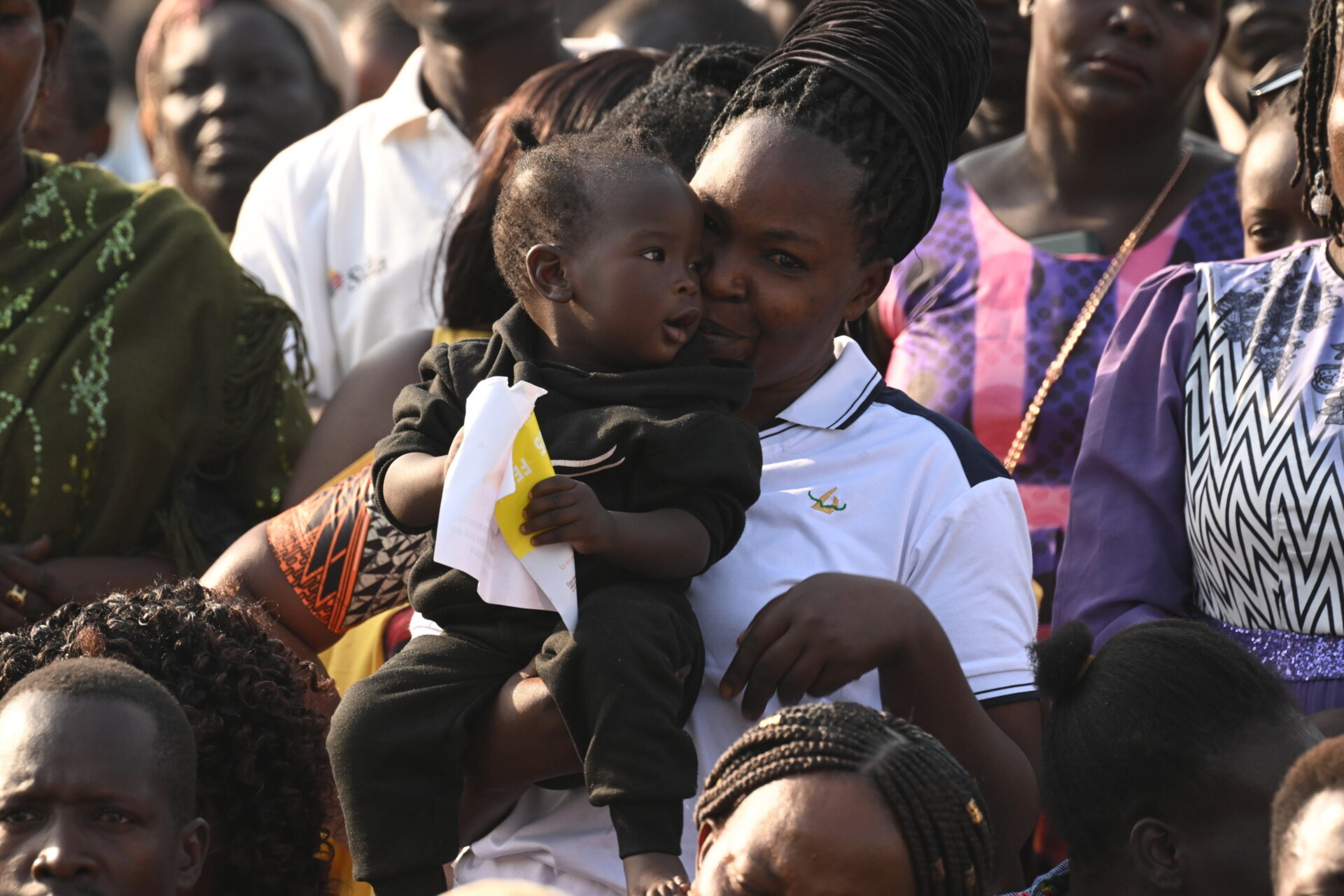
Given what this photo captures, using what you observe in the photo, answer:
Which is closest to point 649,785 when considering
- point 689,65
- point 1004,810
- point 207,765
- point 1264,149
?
point 1004,810

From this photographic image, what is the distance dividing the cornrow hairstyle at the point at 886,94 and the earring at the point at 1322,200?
72 cm

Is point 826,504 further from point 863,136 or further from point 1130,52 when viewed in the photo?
point 1130,52

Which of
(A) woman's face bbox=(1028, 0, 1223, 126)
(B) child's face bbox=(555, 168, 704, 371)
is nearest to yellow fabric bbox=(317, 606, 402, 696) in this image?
(B) child's face bbox=(555, 168, 704, 371)

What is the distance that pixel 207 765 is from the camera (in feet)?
9.20

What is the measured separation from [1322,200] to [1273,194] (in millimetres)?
607

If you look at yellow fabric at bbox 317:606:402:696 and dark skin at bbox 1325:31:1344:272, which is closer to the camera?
dark skin at bbox 1325:31:1344:272

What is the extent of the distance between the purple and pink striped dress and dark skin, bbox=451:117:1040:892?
1024mm

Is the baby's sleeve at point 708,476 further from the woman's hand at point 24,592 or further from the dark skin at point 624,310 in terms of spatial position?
the woman's hand at point 24,592

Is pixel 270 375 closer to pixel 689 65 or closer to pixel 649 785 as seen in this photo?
pixel 689 65

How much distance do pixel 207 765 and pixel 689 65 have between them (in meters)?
1.66

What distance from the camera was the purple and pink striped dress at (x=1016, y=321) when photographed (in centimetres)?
396

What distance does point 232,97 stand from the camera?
6.42m

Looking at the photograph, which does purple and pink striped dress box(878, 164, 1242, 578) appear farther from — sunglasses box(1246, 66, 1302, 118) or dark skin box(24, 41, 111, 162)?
dark skin box(24, 41, 111, 162)

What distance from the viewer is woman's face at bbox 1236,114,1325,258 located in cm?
394
